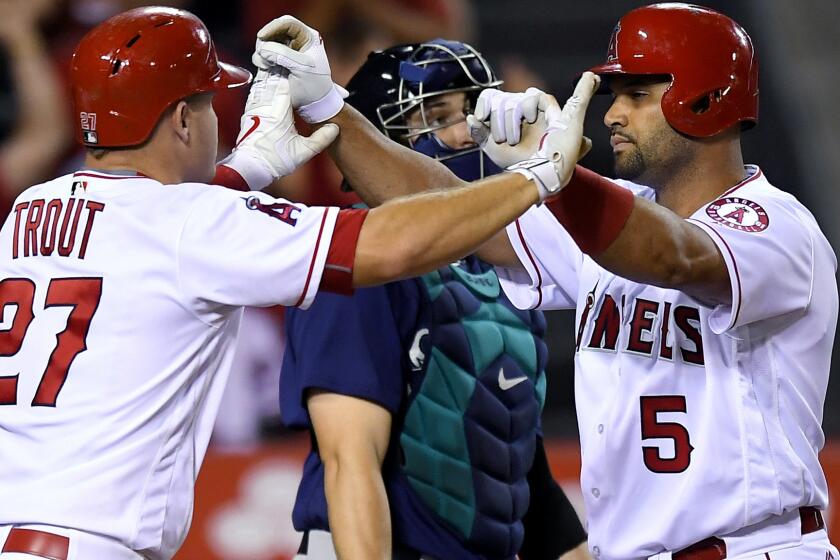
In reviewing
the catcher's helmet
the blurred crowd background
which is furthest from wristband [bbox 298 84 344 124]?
the blurred crowd background

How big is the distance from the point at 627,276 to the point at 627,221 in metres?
0.13

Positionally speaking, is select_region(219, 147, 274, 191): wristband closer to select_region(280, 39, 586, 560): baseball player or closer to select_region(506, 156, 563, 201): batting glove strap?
select_region(280, 39, 586, 560): baseball player

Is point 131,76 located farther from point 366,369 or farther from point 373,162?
point 366,369

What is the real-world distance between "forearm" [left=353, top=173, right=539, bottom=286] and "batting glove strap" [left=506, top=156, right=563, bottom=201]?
0.5 inches

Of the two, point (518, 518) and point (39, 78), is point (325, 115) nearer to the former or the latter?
point (518, 518)

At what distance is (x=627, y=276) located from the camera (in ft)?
8.96

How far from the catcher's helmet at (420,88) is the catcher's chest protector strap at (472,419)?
14.9 inches

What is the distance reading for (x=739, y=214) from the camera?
287 centimetres

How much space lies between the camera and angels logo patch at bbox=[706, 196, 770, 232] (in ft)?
9.27

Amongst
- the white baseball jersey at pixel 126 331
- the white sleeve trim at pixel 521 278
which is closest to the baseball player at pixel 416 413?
the white sleeve trim at pixel 521 278

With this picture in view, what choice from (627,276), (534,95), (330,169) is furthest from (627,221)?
(330,169)

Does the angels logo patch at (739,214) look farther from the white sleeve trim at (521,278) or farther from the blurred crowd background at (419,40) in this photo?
the blurred crowd background at (419,40)

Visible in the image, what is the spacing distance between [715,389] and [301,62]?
117 centimetres

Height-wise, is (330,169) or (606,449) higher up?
(606,449)
